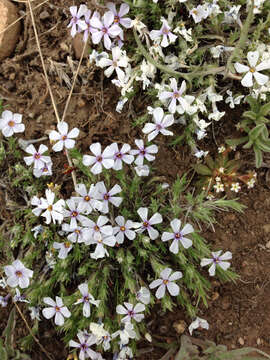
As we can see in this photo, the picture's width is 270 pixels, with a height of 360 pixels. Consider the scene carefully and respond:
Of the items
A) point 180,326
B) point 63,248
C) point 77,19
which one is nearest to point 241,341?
point 180,326

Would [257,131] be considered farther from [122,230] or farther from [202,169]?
[122,230]

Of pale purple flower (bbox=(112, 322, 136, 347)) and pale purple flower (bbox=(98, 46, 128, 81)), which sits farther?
pale purple flower (bbox=(98, 46, 128, 81))

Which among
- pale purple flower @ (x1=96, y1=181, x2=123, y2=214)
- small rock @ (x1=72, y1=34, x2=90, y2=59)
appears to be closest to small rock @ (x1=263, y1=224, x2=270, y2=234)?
pale purple flower @ (x1=96, y1=181, x2=123, y2=214)

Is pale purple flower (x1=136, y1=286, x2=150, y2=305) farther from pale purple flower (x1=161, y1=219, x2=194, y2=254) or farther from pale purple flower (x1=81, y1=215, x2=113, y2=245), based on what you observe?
pale purple flower (x1=81, y1=215, x2=113, y2=245)

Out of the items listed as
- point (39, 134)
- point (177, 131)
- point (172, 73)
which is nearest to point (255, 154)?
point (177, 131)

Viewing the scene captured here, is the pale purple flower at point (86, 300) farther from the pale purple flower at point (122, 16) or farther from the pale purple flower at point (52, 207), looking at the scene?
the pale purple flower at point (122, 16)

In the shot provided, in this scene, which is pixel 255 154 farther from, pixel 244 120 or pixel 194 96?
pixel 194 96

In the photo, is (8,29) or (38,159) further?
(8,29)
